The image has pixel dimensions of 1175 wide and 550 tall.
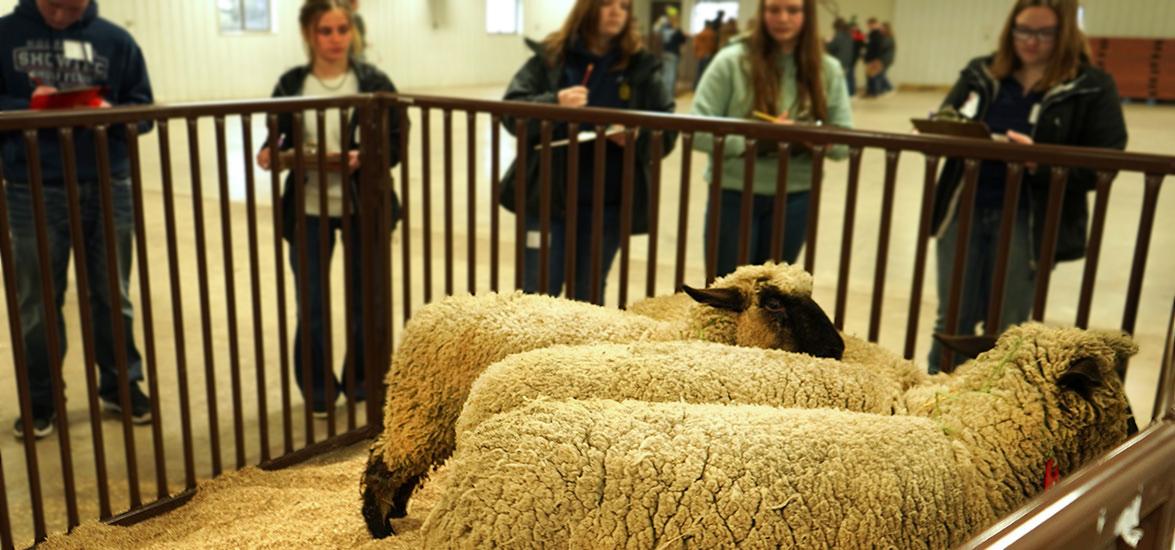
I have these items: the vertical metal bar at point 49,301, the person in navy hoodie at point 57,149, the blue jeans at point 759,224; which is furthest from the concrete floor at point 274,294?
the blue jeans at point 759,224

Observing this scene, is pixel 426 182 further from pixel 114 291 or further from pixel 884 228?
pixel 884 228

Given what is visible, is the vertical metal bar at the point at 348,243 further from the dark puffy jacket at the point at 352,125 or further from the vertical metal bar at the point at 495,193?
the vertical metal bar at the point at 495,193

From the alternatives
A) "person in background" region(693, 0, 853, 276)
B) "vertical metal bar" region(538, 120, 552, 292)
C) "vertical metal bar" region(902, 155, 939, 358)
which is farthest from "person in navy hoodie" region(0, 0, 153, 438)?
"vertical metal bar" region(902, 155, 939, 358)

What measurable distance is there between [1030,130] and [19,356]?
3438 millimetres

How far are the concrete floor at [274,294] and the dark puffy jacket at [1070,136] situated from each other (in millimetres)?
1232

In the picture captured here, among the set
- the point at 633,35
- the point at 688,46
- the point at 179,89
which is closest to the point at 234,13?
the point at 179,89

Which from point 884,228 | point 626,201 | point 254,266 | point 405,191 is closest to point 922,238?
point 884,228

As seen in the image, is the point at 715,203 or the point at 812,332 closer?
the point at 812,332

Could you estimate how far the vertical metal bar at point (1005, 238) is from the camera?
284 centimetres

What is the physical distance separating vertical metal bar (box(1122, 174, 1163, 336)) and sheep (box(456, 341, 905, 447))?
981mm

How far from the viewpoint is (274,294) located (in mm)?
6188

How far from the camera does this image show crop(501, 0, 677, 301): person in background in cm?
390

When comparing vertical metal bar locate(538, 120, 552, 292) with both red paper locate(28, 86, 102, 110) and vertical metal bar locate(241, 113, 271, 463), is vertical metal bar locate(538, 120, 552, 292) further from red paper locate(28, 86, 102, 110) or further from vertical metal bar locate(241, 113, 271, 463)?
red paper locate(28, 86, 102, 110)

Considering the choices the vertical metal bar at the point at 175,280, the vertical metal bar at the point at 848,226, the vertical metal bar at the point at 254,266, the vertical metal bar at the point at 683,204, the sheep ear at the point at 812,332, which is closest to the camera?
the sheep ear at the point at 812,332
